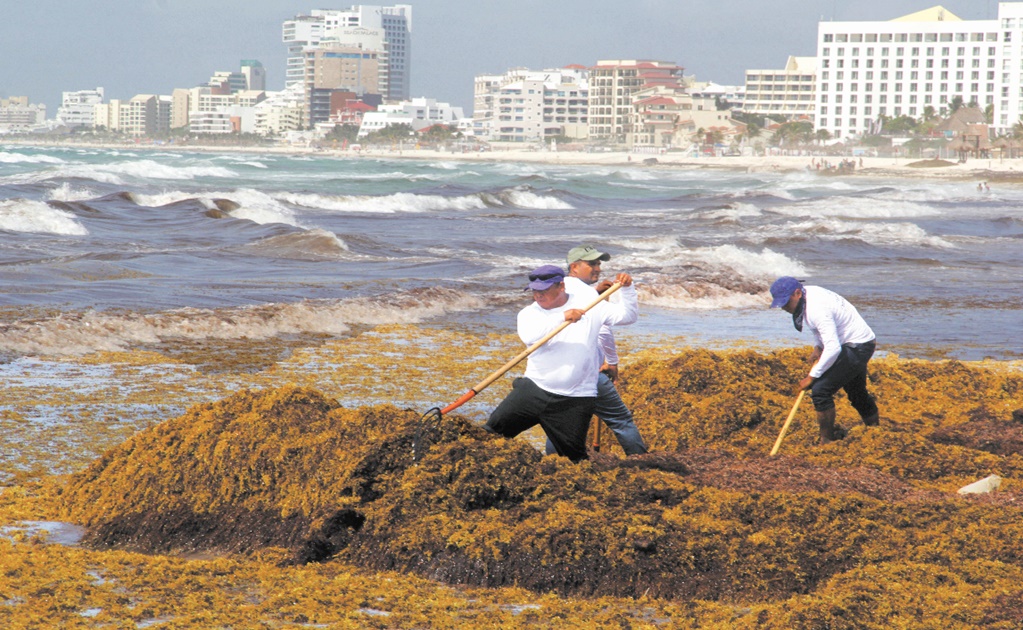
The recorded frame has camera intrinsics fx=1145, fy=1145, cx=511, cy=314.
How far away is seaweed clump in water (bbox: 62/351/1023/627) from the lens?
5141mm

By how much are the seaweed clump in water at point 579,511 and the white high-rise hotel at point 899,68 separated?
14970 cm

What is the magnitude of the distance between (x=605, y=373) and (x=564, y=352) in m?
0.82

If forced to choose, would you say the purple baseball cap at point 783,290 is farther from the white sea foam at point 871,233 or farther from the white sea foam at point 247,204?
the white sea foam at point 247,204

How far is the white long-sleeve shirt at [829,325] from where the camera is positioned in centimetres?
734

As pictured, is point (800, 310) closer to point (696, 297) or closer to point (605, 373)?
point (605, 373)

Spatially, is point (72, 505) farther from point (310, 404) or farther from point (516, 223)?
point (516, 223)

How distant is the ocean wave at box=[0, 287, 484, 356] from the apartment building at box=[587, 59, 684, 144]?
6709 inches

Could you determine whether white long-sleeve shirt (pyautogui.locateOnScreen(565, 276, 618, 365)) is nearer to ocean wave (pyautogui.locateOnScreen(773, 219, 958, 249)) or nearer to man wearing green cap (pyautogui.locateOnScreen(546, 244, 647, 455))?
man wearing green cap (pyautogui.locateOnScreen(546, 244, 647, 455))

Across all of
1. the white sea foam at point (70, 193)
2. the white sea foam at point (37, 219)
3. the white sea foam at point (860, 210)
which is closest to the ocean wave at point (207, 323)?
the white sea foam at point (37, 219)

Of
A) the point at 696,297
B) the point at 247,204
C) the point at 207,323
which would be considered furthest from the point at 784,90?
the point at 207,323

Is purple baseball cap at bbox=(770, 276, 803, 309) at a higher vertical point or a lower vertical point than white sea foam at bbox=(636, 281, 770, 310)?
higher

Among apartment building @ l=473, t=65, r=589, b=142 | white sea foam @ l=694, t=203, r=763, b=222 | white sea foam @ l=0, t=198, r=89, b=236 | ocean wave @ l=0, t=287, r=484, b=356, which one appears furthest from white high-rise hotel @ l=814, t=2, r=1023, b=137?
ocean wave @ l=0, t=287, r=484, b=356

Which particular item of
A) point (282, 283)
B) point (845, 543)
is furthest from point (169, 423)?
point (282, 283)

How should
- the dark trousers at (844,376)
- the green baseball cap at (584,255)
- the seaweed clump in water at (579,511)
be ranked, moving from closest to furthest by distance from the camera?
the seaweed clump in water at (579,511), the green baseball cap at (584,255), the dark trousers at (844,376)
